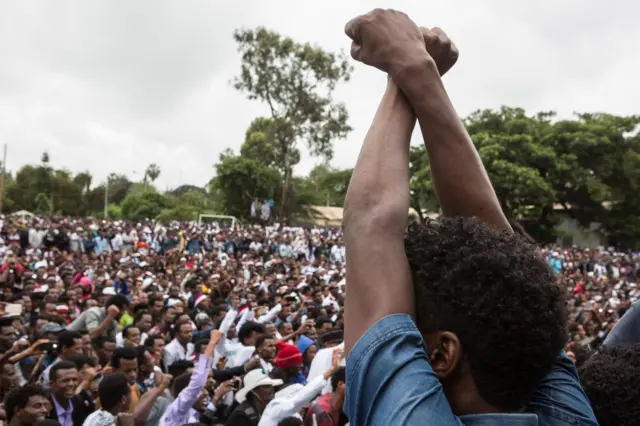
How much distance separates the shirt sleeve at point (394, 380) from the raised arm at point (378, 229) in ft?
0.10

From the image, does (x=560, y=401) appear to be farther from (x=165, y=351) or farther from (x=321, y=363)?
(x=165, y=351)

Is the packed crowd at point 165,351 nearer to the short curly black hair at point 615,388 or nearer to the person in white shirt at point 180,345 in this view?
the person in white shirt at point 180,345

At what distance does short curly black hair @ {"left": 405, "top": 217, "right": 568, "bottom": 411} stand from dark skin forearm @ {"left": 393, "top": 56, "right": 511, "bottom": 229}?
202 mm

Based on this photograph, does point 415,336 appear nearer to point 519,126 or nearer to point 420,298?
point 420,298

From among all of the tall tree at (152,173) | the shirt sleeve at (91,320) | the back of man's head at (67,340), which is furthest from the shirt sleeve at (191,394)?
the tall tree at (152,173)

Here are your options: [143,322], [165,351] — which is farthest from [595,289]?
[165,351]

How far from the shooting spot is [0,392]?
4734mm

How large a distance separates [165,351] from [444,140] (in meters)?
5.73

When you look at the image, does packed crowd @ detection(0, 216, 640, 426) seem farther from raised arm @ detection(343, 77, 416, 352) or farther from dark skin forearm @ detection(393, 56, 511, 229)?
raised arm @ detection(343, 77, 416, 352)

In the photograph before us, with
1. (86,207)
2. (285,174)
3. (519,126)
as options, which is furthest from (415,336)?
(86,207)

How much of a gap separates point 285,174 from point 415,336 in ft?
113

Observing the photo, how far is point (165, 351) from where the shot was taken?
6.30 metres

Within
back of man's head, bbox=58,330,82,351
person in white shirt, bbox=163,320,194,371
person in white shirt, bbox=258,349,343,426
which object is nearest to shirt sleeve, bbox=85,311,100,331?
person in white shirt, bbox=163,320,194,371

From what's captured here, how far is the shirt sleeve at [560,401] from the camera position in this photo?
1017mm
